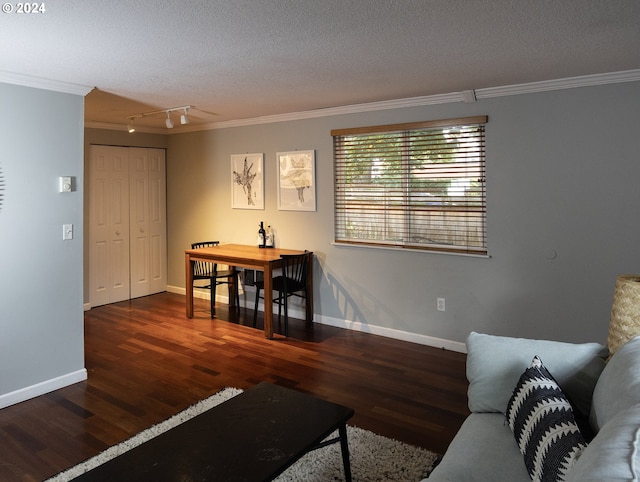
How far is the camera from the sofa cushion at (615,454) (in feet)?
2.91

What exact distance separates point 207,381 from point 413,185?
8.16ft

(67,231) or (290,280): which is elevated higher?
(67,231)

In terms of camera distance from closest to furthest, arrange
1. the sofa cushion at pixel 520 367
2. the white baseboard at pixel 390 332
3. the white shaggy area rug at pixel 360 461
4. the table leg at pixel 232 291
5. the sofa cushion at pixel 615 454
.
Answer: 1. the sofa cushion at pixel 615 454
2. the sofa cushion at pixel 520 367
3. the white shaggy area rug at pixel 360 461
4. the white baseboard at pixel 390 332
5. the table leg at pixel 232 291

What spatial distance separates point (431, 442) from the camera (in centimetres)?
255

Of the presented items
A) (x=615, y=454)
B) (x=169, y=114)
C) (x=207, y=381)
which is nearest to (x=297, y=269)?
(x=207, y=381)

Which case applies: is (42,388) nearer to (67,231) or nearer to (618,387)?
(67,231)

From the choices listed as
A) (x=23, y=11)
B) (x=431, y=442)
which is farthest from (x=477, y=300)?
(x=23, y=11)

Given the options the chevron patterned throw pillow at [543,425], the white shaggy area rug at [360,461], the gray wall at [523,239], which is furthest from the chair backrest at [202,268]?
the chevron patterned throw pillow at [543,425]

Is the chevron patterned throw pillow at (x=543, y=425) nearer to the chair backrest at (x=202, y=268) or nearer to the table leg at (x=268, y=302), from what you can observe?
the table leg at (x=268, y=302)

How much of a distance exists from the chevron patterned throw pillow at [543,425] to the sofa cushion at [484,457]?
47 millimetres

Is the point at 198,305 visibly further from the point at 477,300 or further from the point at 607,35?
the point at 607,35

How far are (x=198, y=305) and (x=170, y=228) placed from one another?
51.7 inches

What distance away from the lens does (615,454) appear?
95cm

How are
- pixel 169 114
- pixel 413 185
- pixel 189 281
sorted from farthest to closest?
pixel 189 281, pixel 169 114, pixel 413 185
